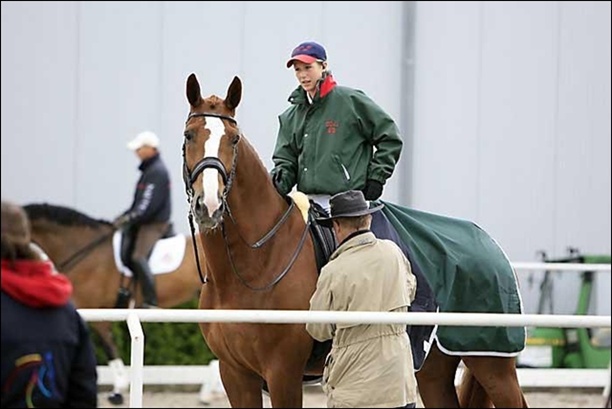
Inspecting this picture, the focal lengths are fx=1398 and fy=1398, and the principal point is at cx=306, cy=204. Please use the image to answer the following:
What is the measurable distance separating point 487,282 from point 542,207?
6967mm

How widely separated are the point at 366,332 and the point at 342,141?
140 cm

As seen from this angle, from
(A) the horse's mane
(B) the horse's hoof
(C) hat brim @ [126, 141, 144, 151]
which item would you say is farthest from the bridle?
(C) hat brim @ [126, 141, 144, 151]

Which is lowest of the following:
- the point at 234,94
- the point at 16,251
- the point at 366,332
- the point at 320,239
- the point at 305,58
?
the point at 366,332

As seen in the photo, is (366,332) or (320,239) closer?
(366,332)

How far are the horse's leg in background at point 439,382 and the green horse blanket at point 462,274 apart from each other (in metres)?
0.47

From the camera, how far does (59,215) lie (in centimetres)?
1145

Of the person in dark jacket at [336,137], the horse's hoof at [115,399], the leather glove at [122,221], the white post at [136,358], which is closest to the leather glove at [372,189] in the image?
the person in dark jacket at [336,137]

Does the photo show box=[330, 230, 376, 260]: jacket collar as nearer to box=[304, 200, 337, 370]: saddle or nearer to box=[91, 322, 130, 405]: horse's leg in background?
box=[304, 200, 337, 370]: saddle

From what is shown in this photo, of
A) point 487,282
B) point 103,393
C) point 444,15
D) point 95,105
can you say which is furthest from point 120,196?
point 487,282

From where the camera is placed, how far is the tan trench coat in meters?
5.11

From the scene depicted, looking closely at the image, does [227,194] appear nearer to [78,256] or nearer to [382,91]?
[78,256]

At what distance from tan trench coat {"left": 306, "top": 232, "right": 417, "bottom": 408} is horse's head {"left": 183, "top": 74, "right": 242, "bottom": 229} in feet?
2.39

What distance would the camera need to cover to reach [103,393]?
1154 centimetres

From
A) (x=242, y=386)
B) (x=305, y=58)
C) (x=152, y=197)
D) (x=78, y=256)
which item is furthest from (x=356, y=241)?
(x=78, y=256)
